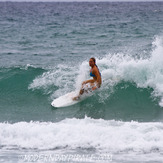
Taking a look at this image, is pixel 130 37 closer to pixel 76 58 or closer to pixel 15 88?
pixel 76 58

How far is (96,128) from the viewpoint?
270 inches

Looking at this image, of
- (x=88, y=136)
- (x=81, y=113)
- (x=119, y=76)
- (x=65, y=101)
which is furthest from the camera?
(x=119, y=76)

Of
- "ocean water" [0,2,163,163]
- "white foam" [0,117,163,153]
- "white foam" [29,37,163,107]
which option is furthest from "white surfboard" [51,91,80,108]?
"white foam" [0,117,163,153]

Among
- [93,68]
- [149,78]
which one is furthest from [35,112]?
[149,78]

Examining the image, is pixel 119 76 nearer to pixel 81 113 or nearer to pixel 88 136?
pixel 81 113

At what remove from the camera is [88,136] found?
6.56 m

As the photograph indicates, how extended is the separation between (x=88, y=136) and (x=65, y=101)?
254 centimetres

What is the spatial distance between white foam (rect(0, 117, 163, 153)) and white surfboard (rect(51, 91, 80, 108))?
59.0 inches

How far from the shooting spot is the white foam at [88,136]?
6.19 metres

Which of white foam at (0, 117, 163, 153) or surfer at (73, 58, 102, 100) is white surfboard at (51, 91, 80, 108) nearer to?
surfer at (73, 58, 102, 100)

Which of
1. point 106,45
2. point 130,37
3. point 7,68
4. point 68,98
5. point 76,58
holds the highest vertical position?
point 130,37

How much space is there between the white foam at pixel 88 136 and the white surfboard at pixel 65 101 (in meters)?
1.50

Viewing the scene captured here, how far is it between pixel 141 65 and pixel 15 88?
17.4ft

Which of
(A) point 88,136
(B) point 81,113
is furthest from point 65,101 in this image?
(A) point 88,136
